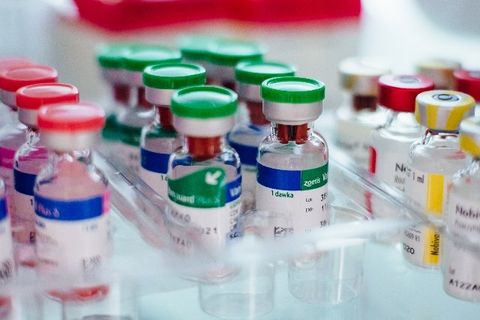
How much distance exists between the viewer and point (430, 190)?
2.65 feet

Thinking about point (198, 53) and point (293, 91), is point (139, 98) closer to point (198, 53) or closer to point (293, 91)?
point (198, 53)

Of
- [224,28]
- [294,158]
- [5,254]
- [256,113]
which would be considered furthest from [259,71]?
[224,28]

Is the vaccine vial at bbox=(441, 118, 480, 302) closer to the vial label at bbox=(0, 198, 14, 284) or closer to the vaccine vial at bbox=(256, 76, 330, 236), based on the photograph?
the vaccine vial at bbox=(256, 76, 330, 236)

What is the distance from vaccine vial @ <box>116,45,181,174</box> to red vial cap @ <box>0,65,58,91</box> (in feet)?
0.41

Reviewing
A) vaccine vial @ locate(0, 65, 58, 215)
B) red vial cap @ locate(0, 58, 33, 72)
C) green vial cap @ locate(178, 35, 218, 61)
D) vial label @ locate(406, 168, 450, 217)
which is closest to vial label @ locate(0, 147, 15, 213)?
vaccine vial @ locate(0, 65, 58, 215)

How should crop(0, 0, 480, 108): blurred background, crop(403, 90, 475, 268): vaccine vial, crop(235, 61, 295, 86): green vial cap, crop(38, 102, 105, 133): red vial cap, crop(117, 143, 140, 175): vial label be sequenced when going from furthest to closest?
crop(0, 0, 480, 108): blurred background
crop(117, 143, 140, 175): vial label
crop(235, 61, 295, 86): green vial cap
crop(403, 90, 475, 268): vaccine vial
crop(38, 102, 105, 133): red vial cap

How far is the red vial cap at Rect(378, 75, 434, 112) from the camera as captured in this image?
880 millimetres

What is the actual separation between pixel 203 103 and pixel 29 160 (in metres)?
0.19

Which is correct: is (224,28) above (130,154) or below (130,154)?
above

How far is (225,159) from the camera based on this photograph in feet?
2.53

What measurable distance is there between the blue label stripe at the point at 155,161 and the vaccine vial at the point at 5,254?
0.20 meters

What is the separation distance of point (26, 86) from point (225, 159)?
0.73 feet

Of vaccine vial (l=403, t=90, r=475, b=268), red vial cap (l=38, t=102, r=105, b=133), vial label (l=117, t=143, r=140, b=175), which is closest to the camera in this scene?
red vial cap (l=38, t=102, r=105, b=133)

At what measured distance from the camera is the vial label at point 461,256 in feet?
2.39
